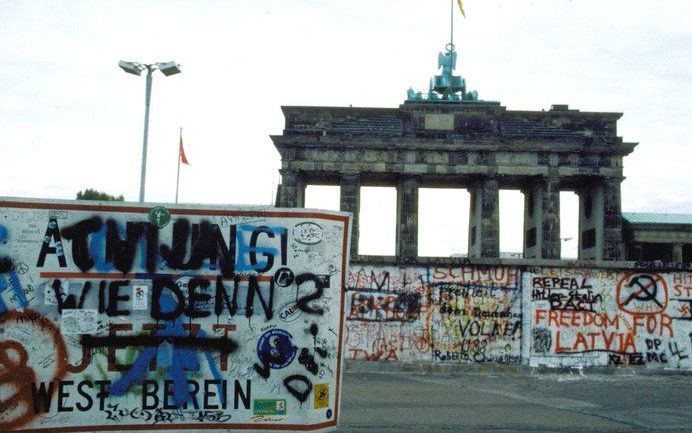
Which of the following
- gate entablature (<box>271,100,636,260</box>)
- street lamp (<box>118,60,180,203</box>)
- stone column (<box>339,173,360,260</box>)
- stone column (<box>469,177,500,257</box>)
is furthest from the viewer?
stone column (<box>339,173,360,260</box>)

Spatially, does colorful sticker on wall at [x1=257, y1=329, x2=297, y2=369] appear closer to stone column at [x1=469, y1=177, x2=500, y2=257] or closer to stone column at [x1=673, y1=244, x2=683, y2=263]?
stone column at [x1=469, y1=177, x2=500, y2=257]

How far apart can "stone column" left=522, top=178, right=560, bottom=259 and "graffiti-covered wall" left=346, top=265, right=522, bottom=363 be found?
29.2 metres

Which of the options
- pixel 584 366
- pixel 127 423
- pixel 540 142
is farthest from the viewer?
pixel 540 142

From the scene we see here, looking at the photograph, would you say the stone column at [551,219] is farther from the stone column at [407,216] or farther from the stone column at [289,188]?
the stone column at [289,188]

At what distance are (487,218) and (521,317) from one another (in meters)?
30.8

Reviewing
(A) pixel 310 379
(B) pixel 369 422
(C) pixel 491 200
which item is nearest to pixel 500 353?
(B) pixel 369 422

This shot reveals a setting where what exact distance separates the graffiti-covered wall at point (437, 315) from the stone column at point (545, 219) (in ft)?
95.9

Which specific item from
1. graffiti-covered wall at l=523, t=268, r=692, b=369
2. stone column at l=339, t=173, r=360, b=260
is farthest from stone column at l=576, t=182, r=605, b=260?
graffiti-covered wall at l=523, t=268, r=692, b=369

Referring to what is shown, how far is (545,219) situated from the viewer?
4703 cm

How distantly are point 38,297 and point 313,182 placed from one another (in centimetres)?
4679

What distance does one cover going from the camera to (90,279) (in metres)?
5.66

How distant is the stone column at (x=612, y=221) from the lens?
45.9 metres

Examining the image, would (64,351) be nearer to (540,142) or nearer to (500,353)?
(500,353)

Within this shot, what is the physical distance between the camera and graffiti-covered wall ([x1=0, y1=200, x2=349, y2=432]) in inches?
219
